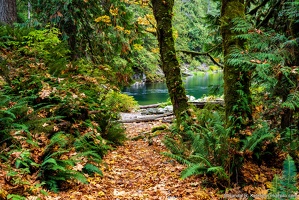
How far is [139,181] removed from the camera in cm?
420

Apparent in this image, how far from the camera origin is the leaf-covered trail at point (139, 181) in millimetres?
3566

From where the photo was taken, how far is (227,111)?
4.32 m

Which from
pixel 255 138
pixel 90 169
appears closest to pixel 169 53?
pixel 255 138

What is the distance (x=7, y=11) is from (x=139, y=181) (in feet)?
21.0

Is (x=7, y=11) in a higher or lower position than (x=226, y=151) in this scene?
higher

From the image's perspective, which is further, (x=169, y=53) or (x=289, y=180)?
(x=169, y=53)

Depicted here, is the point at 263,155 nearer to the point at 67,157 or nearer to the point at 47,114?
the point at 67,157

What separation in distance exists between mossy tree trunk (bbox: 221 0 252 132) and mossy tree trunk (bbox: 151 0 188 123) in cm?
206

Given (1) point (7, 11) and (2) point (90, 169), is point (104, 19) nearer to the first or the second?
(1) point (7, 11)

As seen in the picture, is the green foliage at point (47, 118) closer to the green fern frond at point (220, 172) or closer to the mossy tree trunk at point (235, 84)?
the green fern frond at point (220, 172)

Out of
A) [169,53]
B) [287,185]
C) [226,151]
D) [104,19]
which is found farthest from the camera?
[104,19]

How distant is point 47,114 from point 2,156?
1.65 meters

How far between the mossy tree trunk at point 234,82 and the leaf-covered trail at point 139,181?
1.21 meters

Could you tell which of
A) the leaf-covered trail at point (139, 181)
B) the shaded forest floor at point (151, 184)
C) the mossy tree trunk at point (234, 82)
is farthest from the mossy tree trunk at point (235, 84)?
the leaf-covered trail at point (139, 181)
